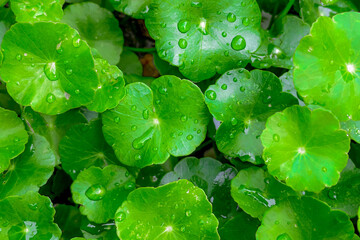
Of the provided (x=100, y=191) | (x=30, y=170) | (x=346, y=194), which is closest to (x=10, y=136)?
(x=30, y=170)

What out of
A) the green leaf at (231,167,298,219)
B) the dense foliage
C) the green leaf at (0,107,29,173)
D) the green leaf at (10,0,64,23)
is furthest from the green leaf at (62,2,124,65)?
the green leaf at (231,167,298,219)

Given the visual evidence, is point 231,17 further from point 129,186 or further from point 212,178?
point 129,186

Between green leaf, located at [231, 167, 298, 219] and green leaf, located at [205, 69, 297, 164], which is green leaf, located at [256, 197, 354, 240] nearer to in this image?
green leaf, located at [231, 167, 298, 219]

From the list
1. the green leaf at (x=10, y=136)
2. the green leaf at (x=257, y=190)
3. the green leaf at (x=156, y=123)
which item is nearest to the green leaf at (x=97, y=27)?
the green leaf at (x=156, y=123)

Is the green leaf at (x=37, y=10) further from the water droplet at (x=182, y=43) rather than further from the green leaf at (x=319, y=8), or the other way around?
the green leaf at (x=319, y=8)

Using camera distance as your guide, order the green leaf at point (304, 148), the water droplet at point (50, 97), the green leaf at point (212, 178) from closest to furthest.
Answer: the green leaf at point (304, 148), the water droplet at point (50, 97), the green leaf at point (212, 178)

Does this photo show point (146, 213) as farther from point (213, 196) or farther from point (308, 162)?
point (308, 162)
